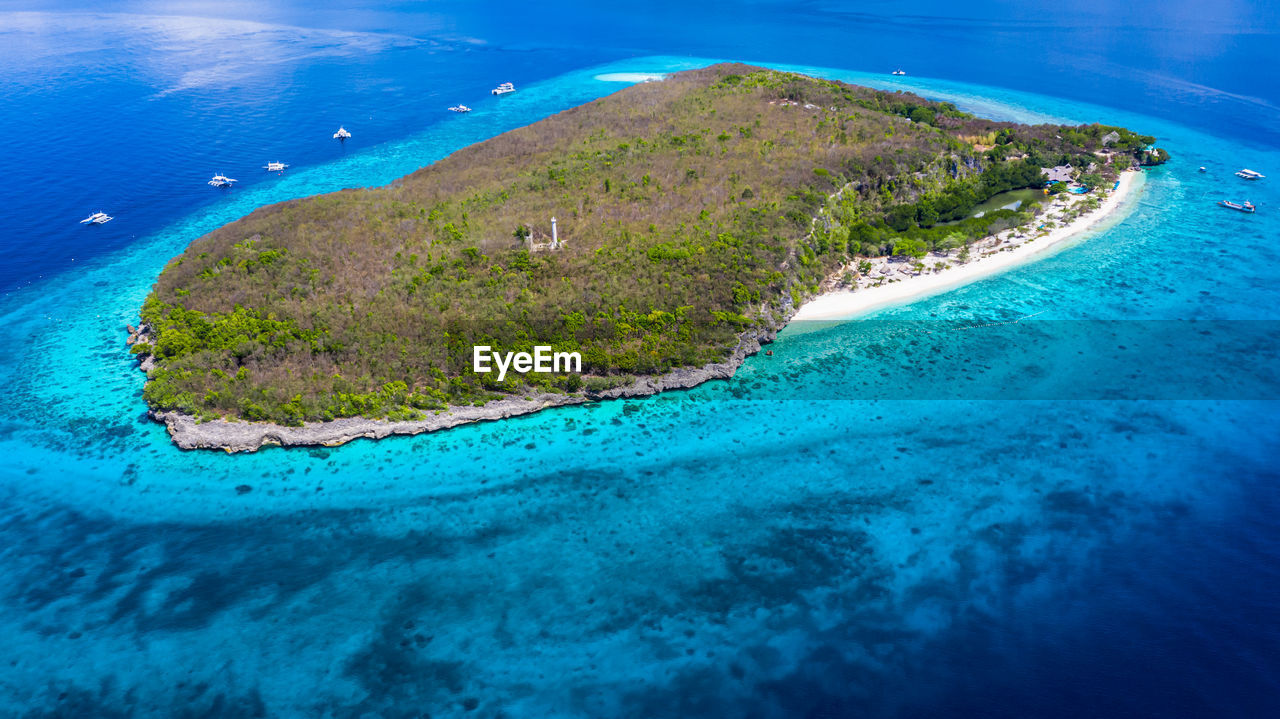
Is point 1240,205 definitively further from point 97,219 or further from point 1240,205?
point 97,219

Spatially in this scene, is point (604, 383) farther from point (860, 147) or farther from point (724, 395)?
point (860, 147)

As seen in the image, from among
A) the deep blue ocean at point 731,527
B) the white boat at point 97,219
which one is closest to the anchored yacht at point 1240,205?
the deep blue ocean at point 731,527

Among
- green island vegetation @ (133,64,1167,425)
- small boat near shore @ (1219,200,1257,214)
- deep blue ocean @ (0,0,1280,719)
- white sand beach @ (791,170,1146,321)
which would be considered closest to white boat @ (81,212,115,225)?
deep blue ocean @ (0,0,1280,719)

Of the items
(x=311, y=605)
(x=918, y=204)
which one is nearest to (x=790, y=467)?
(x=311, y=605)

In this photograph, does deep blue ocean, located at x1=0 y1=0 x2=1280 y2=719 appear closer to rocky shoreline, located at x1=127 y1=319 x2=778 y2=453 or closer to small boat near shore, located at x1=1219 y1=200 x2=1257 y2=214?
rocky shoreline, located at x1=127 y1=319 x2=778 y2=453

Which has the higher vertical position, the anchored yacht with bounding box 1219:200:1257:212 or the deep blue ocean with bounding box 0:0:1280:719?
the anchored yacht with bounding box 1219:200:1257:212
